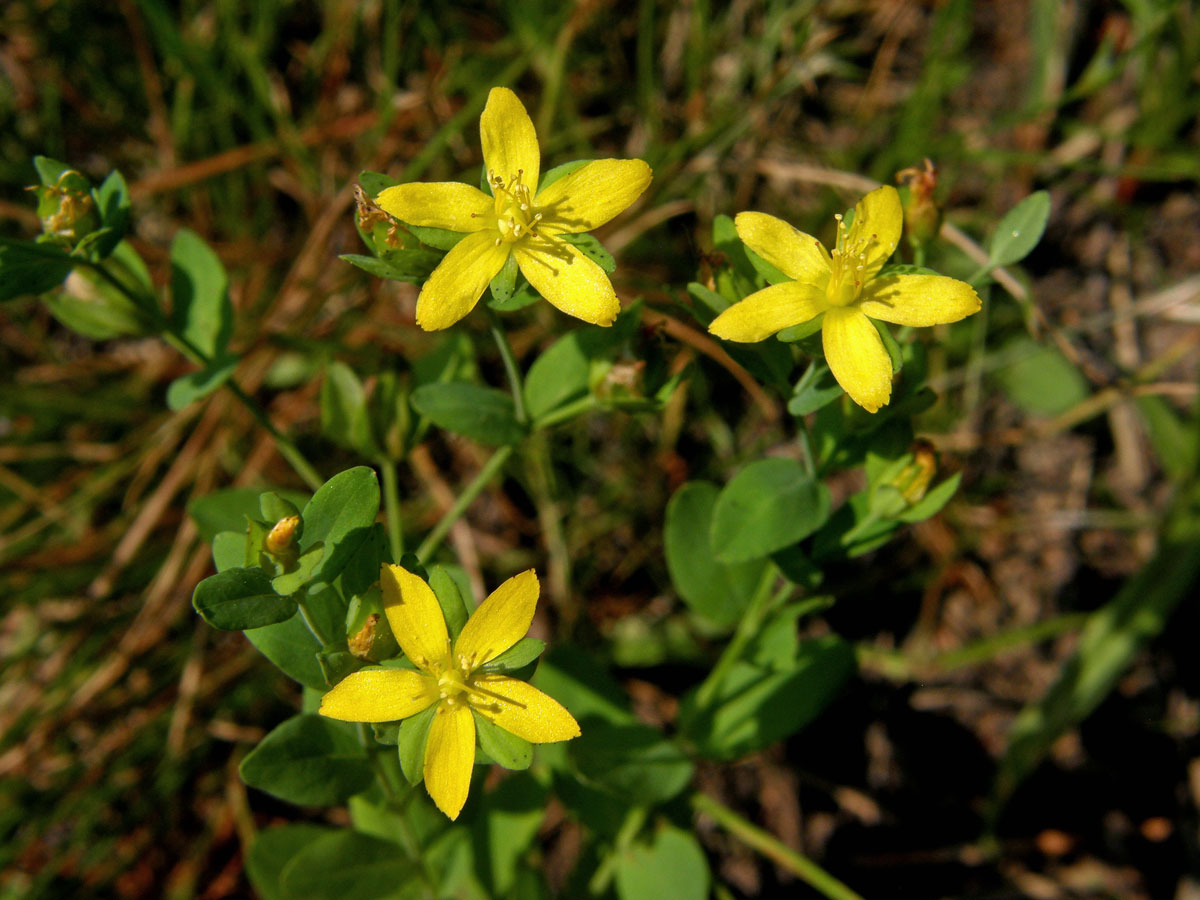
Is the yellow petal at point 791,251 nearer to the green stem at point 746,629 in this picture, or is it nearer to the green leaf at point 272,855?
the green stem at point 746,629

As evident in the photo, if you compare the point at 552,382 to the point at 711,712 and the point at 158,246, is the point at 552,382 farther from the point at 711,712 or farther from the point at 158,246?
the point at 158,246

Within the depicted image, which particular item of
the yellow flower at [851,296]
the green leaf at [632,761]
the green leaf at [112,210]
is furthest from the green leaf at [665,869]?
the green leaf at [112,210]

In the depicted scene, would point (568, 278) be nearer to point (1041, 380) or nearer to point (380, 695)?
point (380, 695)

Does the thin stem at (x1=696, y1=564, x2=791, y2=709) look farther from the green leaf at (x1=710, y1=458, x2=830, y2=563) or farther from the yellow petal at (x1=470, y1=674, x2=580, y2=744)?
the yellow petal at (x1=470, y1=674, x2=580, y2=744)

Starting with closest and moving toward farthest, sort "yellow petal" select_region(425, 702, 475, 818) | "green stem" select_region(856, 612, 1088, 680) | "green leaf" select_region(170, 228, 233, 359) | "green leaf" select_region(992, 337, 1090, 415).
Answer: "yellow petal" select_region(425, 702, 475, 818) < "green leaf" select_region(170, 228, 233, 359) < "green stem" select_region(856, 612, 1088, 680) < "green leaf" select_region(992, 337, 1090, 415)

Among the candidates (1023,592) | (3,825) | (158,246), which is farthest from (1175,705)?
(158,246)

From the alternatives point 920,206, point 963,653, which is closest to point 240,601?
point 920,206

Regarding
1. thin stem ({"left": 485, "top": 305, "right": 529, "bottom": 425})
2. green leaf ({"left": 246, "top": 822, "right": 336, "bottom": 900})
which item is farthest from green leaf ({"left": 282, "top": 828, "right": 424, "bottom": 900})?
thin stem ({"left": 485, "top": 305, "right": 529, "bottom": 425})
